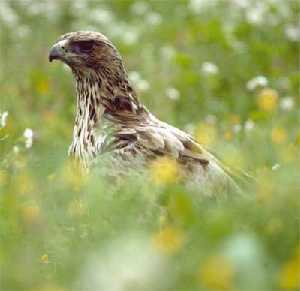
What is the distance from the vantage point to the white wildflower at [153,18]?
13688 millimetres

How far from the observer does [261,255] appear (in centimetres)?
407

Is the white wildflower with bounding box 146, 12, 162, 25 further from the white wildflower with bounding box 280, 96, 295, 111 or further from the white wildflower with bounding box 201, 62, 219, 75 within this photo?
the white wildflower with bounding box 280, 96, 295, 111

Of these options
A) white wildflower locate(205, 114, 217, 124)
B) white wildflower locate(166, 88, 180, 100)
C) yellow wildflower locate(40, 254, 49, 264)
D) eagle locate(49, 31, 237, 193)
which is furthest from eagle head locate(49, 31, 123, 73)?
white wildflower locate(166, 88, 180, 100)

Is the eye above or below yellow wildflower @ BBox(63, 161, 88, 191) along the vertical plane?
above

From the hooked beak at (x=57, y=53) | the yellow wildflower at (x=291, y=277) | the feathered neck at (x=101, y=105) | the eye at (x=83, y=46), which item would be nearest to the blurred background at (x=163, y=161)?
the yellow wildflower at (x=291, y=277)

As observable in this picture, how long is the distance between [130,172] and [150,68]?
5.21 meters

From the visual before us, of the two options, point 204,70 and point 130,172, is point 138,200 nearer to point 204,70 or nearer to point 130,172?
point 130,172

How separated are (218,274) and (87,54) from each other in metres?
3.62

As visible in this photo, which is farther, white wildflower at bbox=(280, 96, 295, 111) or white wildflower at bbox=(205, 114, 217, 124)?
white wildflower at bbox=(205, 114, 217, 124)

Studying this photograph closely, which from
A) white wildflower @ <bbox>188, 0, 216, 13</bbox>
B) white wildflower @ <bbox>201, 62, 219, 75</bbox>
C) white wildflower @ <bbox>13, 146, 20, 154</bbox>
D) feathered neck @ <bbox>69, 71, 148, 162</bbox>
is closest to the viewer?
white wildflower @ <bbox>13, 146, 20, 154</bbox>

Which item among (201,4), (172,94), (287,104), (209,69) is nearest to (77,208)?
(287,104)

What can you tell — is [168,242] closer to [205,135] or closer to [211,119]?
[205,135]

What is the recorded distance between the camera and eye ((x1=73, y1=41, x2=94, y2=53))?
23.8 feet

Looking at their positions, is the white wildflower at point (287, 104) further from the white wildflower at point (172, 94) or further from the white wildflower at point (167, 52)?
the white wildflower at point (167, 52)
